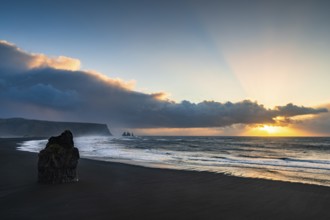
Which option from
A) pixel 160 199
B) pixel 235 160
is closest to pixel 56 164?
pixel 160 199

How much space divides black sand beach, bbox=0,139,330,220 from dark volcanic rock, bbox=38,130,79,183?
628mm

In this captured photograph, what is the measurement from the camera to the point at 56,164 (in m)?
13.4

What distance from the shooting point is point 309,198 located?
11.5m

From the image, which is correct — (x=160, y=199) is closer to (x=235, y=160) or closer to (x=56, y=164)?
(x=56, y=164)

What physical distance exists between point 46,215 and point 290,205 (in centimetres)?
875

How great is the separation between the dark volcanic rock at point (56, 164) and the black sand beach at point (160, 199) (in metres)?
0.63

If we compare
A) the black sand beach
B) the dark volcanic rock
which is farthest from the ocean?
the dark volcanic rock

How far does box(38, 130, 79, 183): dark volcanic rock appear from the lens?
13305 millimetres

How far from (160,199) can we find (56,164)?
5.88m

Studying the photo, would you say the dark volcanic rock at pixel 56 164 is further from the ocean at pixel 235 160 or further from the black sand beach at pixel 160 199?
the ocean at pixel 235 160

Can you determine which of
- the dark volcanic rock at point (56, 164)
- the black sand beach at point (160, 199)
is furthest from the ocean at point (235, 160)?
the dark volcanic rock at point (56, 164)

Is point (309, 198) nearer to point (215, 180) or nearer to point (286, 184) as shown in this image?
point (286, 184)

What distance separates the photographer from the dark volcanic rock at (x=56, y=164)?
13305mm

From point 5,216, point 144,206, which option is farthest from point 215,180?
point 5,216
